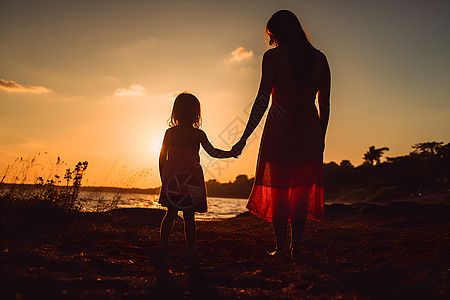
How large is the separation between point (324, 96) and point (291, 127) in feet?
1.90

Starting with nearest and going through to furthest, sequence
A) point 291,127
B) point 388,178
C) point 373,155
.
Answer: point 291,127 → point 388,178 → point 373,155

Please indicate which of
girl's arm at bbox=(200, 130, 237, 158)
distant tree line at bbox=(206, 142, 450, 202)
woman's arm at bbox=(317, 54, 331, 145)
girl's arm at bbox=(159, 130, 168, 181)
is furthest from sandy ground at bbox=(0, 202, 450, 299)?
distant tree line at bbox=(206, 142, 450, 202)

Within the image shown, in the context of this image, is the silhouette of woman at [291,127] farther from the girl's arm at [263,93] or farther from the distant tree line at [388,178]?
the distant tree line at [388,178]

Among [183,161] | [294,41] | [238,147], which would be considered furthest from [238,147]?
[294,41]

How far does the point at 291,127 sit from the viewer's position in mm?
3145

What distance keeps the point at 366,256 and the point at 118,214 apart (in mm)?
5728

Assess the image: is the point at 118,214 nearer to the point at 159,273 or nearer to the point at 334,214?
the point at 159,273

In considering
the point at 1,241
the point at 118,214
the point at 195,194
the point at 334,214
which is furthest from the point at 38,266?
the point at 334,214

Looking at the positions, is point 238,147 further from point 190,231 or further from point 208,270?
point 208,270

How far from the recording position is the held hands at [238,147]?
376cm

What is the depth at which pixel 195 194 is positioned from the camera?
3.43 metres

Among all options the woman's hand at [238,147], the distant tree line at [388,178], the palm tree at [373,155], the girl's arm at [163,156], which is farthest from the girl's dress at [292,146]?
the palm tree at [373,155]

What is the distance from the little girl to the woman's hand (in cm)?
28

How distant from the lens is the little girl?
11.1ft
